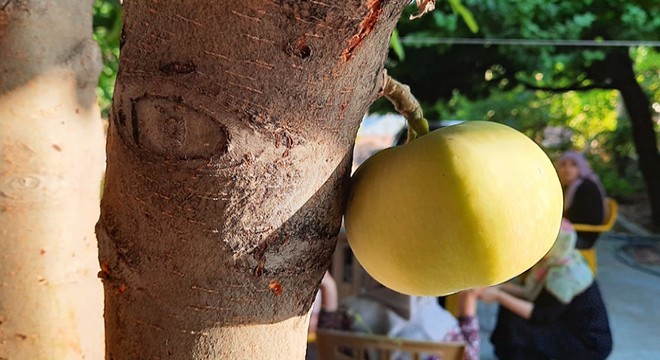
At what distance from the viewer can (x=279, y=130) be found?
0.45 metres

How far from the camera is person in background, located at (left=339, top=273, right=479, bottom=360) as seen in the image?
2.33 m

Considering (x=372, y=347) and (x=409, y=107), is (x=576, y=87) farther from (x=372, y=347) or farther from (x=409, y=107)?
(x=409, y=107)

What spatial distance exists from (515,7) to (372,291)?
2.64 metres

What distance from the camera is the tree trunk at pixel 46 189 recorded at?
833 mm

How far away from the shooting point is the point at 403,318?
2363 mm

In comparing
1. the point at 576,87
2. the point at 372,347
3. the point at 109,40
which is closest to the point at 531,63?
the point at 576,87

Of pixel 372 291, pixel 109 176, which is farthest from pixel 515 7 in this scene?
pixel 109 176

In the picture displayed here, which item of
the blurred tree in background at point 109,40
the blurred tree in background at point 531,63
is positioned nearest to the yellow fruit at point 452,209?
the blurred tree in background at point 109,40

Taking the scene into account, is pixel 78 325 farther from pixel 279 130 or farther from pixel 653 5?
pixel 653 5

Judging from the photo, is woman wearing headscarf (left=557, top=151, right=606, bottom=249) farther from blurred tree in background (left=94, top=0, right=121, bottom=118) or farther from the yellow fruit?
the yellow fruit

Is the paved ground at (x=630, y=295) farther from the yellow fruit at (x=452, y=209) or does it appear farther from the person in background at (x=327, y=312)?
the yellow fruit at (x=452, y=209)

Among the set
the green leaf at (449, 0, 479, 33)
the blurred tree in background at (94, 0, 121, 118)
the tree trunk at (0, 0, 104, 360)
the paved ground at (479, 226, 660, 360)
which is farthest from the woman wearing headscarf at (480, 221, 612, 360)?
the tree trunk at (0, 0, 104, 360)

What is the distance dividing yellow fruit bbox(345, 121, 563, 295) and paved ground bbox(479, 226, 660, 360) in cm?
329

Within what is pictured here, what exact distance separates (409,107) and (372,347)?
5.61 ft
